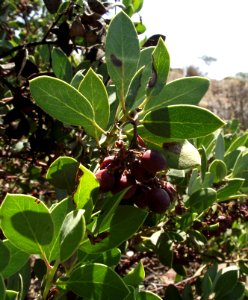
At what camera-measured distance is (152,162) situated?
775mm

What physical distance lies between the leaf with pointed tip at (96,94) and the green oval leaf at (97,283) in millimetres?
277

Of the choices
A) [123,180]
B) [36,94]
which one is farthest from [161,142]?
[36,94]

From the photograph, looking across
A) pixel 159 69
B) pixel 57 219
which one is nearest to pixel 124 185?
pixel 57 219

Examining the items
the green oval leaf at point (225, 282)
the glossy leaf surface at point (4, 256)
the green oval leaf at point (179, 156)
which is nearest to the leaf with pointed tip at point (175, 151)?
the green oval leaf at point (179, 156)

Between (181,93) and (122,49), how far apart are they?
0.14 meters

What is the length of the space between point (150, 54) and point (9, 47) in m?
0.87

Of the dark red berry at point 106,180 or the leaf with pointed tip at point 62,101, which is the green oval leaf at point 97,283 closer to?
the dark red berry at point 106,180

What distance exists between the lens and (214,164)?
4.19 feet

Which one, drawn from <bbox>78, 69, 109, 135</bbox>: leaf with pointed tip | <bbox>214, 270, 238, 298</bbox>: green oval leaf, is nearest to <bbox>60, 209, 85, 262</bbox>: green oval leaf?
<bbox>78, 69, 109, 135</bbox>: leaf with pointed tip

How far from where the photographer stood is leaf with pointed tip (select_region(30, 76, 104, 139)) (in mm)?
786

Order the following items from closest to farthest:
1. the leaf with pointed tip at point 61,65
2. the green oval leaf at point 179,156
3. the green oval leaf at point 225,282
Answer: the green oval leaf at point 179,156, the leaf with pointed tip at point 61,65, the green oval leaf at point 225,282

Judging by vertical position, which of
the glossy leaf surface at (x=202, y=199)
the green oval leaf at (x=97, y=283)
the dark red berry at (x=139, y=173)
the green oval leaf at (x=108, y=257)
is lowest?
the glossy leaf surface at (x=202, y=199)

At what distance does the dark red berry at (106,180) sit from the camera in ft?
2.59

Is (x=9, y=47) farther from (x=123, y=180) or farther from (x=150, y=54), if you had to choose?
(x=123, y=180)
